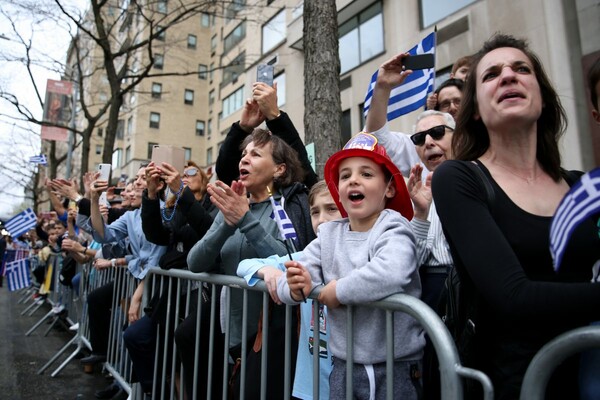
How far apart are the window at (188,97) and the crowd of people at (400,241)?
1525 inches

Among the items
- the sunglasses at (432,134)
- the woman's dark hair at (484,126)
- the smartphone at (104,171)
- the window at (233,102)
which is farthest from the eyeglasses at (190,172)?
the window at (233,102)

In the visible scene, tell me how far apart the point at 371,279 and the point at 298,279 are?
342 millimetres

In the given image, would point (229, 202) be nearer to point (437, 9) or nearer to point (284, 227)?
point (284, 227)

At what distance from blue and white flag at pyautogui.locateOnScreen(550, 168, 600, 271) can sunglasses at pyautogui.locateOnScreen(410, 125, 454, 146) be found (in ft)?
5.33

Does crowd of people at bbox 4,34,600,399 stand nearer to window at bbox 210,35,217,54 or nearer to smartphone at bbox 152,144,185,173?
smartphone at bbox 152,144,185,173

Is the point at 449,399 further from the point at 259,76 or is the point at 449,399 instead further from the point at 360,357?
the point at 259,76

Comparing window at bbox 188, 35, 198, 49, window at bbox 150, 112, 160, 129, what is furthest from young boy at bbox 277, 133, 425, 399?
window at bbox 188, 35, 198, 49

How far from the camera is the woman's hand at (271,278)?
209 centimetres

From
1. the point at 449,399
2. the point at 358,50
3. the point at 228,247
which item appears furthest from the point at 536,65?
the point at 358,50

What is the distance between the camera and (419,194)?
2.26m

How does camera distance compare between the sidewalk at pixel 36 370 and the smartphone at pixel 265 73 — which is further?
the sidewalk at pixel 36 370

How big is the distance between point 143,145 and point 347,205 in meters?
38.6

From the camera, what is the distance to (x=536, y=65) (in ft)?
5.70

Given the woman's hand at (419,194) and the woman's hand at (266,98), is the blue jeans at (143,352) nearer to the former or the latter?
the woman's hand at (266,98)
